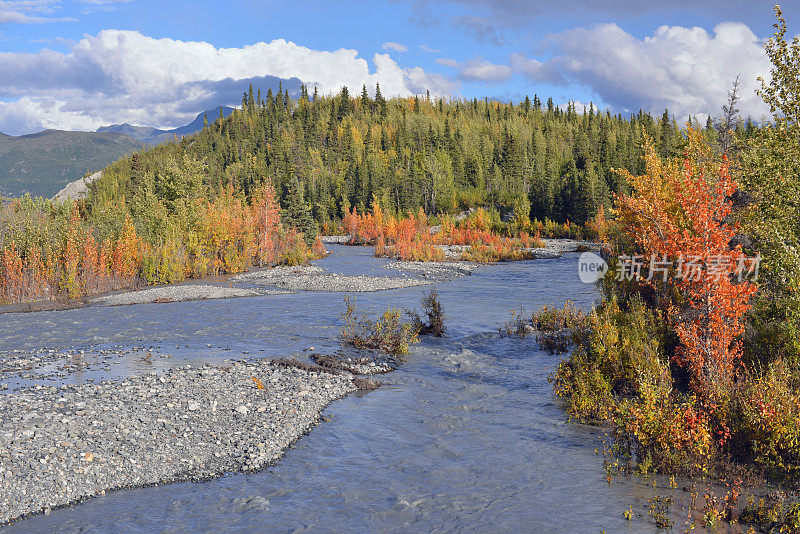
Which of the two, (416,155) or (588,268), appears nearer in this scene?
A: (588,268)

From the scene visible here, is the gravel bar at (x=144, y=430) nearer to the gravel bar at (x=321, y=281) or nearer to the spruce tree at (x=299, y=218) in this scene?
the gravel bar at (x=321, y=281)

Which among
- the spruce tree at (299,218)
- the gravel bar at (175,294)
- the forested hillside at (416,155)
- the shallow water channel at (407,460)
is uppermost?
the forested hillside at (416,155)

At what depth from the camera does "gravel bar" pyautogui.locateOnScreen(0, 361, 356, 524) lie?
9523 millimetres

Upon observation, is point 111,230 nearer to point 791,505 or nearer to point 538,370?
point 538,370

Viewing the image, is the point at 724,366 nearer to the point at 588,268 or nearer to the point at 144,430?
the point at 144,430

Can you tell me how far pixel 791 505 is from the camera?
847 centimetres

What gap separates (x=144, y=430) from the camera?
454 inches

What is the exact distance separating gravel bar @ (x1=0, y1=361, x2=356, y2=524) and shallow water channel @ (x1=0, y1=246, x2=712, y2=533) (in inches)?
17.7

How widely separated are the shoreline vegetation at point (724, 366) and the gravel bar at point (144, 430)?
712 cm

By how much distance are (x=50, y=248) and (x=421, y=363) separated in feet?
78.4

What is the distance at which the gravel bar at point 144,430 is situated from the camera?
9.52 m

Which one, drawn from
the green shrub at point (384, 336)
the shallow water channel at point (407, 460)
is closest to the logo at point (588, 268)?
the green shrub at point (384, 336)

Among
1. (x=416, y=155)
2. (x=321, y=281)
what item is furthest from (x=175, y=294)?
(x=416, y=155)

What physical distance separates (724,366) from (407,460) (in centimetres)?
714
